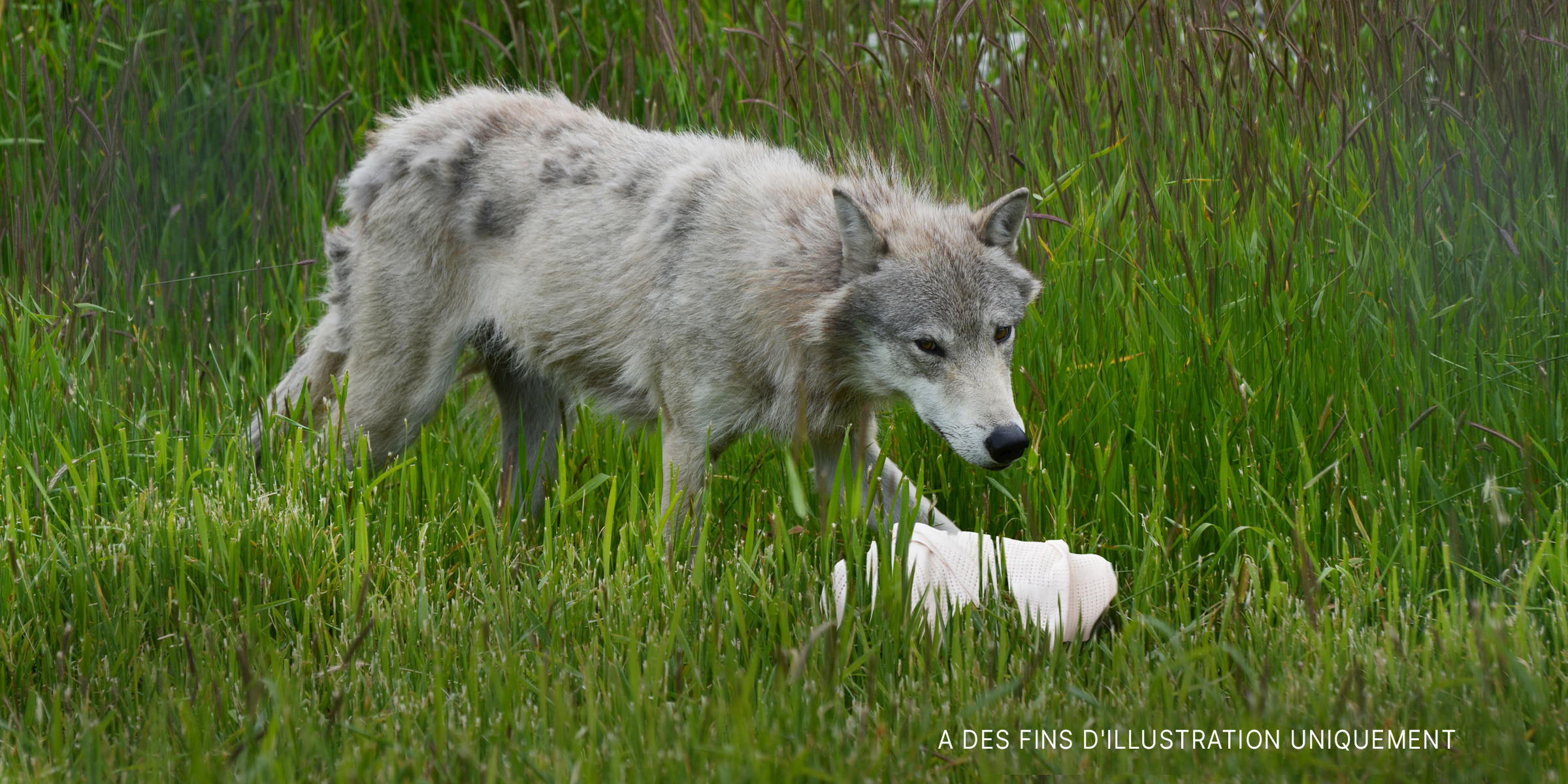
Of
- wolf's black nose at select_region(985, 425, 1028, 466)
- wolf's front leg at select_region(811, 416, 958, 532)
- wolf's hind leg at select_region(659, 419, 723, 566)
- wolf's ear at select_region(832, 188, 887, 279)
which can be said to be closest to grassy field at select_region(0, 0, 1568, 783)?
wolf's hind leg at select_region(659, 419, 723, 566)

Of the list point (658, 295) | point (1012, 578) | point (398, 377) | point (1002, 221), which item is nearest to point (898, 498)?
point (1012, 578)

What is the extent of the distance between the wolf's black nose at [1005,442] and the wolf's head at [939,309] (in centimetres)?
3

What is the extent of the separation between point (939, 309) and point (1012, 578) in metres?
0.87

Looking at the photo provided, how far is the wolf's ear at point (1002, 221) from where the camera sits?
3.94m

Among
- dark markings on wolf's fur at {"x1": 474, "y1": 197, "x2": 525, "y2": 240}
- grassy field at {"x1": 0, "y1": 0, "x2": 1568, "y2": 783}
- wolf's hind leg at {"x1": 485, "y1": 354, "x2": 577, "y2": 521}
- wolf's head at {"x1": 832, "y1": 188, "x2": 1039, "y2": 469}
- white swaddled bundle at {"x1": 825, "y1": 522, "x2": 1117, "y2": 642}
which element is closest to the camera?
grassy field at {"x1": 0, "y1": 0, "x2": 1568, "y2": 783}

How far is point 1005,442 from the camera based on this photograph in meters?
3.38

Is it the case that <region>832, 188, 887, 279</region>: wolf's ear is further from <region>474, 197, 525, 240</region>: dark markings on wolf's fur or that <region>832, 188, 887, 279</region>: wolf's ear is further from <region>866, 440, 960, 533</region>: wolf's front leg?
<region>474, 197, 525, 240</region>: dark markings on wolf's fur

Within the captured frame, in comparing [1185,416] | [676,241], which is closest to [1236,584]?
[1185,416]

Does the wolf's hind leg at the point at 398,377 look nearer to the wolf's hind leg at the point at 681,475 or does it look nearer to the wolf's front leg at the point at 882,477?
the wolf's hind leg at the point at 681,475

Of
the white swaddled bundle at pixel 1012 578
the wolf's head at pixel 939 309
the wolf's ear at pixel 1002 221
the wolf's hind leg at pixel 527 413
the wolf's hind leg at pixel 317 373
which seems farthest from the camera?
the wolf's hind leg at pixel 527 413

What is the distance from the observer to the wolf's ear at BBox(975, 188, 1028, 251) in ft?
12.9

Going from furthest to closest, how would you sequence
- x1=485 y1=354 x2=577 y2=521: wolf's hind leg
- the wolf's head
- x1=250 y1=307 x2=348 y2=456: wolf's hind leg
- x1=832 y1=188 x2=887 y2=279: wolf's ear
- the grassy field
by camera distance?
x1=485 y1=354 x2=577 y2=521: wolf's hind leg
x1=250 y1=307 x2=348 y2=456: wolf's hind leg
x1=832 y1=188 x2=887 y2=279: wolf's ear
the wolf's head
the grassy field

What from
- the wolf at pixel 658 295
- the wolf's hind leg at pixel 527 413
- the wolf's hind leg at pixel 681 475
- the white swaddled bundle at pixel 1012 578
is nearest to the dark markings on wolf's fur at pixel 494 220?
the wolf at pixel 658 295

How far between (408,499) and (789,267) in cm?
141
